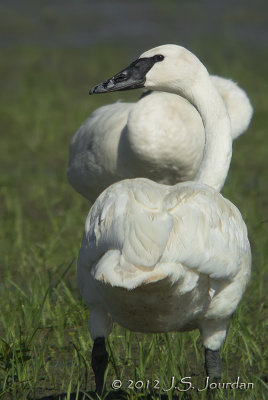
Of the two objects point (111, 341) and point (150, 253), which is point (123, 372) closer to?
point (111, 341)

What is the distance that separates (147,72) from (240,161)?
14.0 ft

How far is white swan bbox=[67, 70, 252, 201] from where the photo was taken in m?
5.02

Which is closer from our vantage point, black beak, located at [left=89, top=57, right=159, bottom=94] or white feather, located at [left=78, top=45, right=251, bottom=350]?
white feather, located at [left=78, top=45, right=251, bottom=350]

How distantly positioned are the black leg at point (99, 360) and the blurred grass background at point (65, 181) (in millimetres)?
65

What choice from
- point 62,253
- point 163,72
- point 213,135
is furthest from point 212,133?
point 62,253

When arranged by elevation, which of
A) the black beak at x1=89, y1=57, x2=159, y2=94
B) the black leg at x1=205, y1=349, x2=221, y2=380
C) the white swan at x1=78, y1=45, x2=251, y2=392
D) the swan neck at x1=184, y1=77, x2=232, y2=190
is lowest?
the black leg at x1=205, y1=349, x2=221, y2=380

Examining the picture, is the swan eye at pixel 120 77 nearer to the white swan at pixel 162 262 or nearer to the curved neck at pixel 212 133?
the curved neck at pixel 212 133

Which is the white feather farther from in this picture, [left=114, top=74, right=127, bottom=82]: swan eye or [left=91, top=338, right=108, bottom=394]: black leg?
[left=114, top=74, right=127, bottom=82]: swan eye

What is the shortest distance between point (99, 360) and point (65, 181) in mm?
4290

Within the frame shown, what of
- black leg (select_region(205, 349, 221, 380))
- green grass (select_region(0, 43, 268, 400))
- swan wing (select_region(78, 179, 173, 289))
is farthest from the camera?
green grass (select_region(0, 43, 268, 400))

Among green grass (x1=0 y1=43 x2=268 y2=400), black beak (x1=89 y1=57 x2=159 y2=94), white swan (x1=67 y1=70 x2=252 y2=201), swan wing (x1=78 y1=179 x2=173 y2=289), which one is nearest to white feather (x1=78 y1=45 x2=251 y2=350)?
swan wing (x1=78 y1=179 x2=173 y2=289)

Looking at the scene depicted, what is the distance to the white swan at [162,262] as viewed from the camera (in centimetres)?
318

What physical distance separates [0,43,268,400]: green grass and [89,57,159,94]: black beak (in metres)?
1.12

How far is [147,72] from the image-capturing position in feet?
14.6
